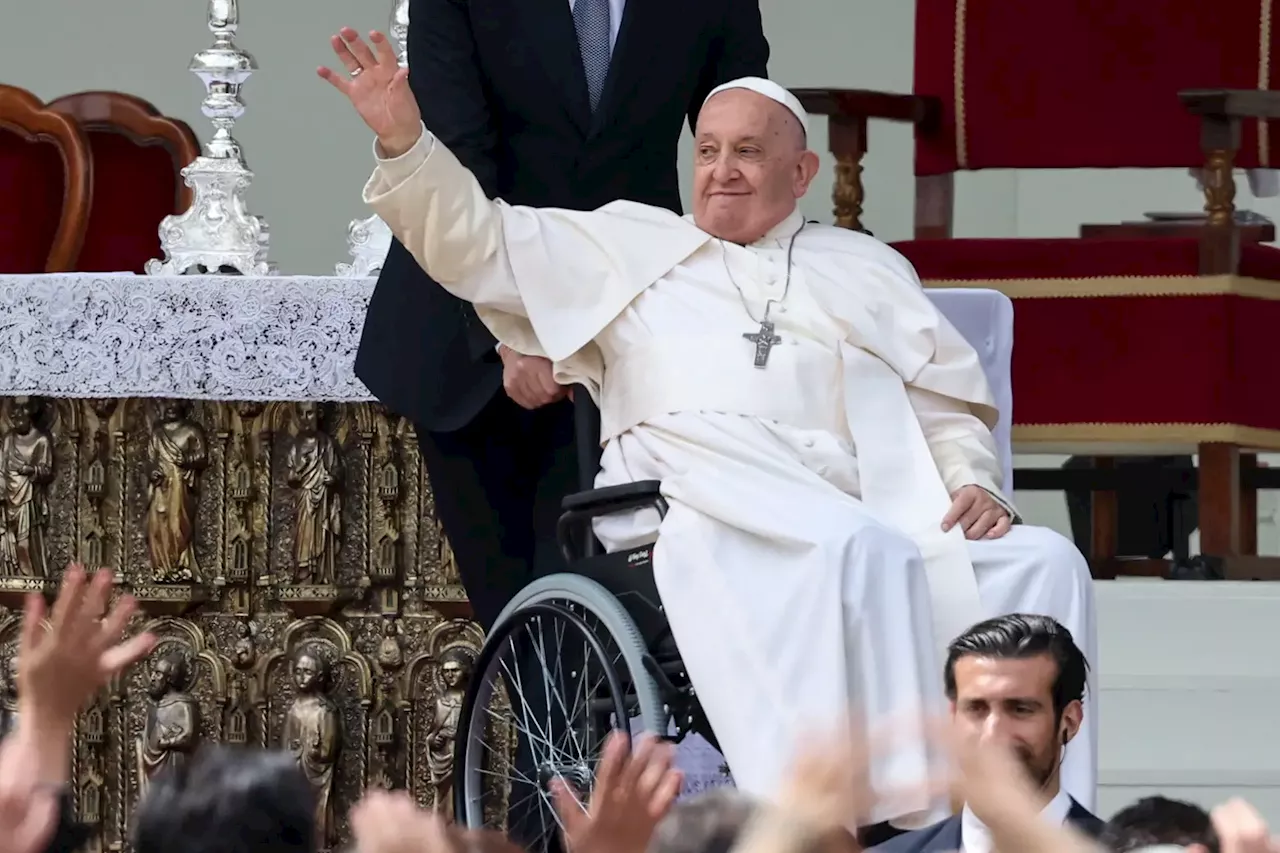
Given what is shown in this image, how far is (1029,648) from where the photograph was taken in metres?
3.29

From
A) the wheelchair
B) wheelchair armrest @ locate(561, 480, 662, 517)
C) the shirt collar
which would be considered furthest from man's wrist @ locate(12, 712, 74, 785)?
the shirt collar

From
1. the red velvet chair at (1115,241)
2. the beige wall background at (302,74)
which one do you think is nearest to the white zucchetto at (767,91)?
the red velvet chair at (1115,241)

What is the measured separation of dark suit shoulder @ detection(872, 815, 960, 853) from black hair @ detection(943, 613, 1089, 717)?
0.98ft

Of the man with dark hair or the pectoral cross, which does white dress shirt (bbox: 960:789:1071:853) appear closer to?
the man with dark hair

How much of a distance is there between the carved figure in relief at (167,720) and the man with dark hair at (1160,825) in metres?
2.89

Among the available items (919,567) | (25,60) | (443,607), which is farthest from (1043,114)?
(25,60)

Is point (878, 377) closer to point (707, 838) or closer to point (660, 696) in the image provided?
point (660, 696)

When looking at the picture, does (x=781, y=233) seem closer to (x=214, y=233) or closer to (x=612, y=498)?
(x=612, y=498)

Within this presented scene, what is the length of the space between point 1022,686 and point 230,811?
164 centimetres

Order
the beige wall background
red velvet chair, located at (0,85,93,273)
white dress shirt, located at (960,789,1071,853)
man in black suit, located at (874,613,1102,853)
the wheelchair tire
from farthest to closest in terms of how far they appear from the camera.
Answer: the beige wall background → red velvet chair, located at (0,85,93,273) → the wheelchair tire → man in black suit, located at (874,613,1102,853) → white dress shirt, located at (960,789,1071,853)

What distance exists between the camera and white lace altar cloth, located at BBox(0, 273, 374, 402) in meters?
5.02

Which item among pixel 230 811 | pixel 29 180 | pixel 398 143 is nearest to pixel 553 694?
pixel 398 143

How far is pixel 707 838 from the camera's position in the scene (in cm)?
175

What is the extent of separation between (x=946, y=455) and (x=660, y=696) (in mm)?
815
